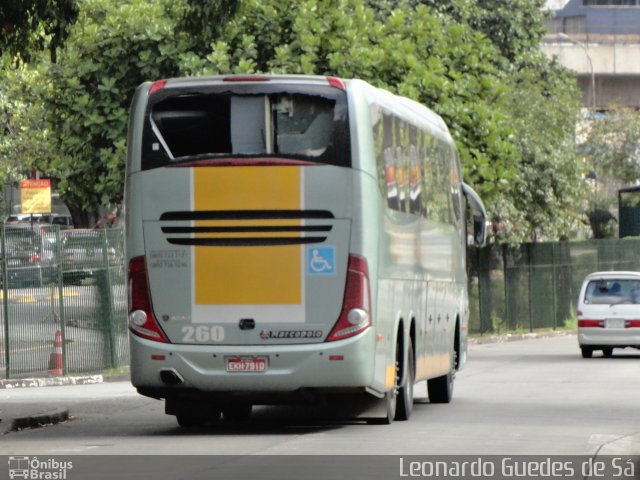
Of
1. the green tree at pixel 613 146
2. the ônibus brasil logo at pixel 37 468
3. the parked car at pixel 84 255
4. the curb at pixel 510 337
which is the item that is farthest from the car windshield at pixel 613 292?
the green tree at pixel 613 146

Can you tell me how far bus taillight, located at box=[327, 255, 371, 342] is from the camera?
51.0 feet

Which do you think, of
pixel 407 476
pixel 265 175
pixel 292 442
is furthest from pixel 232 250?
pixel 407 476

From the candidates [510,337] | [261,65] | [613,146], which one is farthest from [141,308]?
[613,146]

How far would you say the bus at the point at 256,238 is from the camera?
1554 centimetres

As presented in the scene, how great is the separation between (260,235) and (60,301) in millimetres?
11648

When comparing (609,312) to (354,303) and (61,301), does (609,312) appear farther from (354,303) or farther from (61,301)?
(354,303)

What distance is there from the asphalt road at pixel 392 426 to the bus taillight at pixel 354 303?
3.28ft

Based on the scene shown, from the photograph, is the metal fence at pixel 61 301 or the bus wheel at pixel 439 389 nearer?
the bus wheel at pixel 439 389

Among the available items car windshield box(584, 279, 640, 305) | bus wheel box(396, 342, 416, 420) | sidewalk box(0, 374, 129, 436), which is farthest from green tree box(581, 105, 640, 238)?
bus wheel box(396, 342, 416, 420)

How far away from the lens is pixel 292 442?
14.7 meters

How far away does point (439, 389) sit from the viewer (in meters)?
21.3

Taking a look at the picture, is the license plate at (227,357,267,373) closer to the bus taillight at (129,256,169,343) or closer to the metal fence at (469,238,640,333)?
the bus taillight at (129,256,169,343)

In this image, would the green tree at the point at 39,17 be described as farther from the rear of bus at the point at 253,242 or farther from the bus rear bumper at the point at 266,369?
the bus rear bumper at the point at 266,369

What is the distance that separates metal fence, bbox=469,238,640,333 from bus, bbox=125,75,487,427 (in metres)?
27.7
